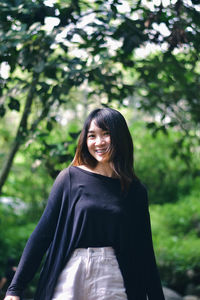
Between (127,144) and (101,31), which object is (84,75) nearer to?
(101,31)

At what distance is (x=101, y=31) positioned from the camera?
347 centimetres

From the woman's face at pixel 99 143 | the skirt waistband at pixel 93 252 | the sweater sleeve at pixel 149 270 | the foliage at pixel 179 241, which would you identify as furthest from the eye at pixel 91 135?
the foliage at pixel 179 241

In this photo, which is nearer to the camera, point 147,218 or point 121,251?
point 121,251

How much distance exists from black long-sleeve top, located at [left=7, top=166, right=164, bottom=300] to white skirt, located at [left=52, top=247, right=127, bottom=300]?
3cm

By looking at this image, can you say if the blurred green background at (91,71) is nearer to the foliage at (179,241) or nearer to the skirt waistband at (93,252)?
the foliage at (179,241)

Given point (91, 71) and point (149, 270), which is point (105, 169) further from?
point (91, 71)

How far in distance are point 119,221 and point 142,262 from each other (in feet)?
0.95

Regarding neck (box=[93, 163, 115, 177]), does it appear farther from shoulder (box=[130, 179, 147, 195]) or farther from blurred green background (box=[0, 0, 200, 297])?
blurred green background (box=[0, 0, 200, 297])

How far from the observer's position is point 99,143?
223 centimetres

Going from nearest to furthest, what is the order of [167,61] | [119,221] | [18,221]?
[119,221], [167,61], [18,221]

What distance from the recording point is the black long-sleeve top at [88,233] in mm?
2031

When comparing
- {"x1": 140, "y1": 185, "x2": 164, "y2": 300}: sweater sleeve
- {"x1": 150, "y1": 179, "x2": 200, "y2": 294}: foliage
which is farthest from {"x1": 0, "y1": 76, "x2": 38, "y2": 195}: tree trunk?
{"x1": 150, "y1": 179, "x2": 200, "y2": 294}: foliage

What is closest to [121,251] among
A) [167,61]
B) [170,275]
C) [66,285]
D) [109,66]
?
[66,285]

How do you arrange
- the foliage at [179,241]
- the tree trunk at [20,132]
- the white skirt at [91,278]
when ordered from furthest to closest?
the foliage at [179,241] < the tree trunk at [20,132] < the white skirt at [91,278]
